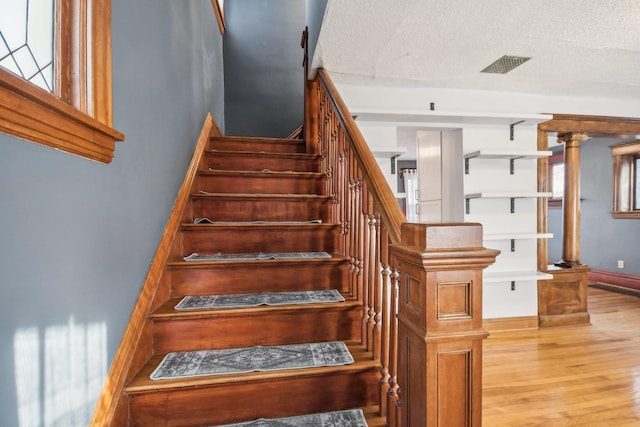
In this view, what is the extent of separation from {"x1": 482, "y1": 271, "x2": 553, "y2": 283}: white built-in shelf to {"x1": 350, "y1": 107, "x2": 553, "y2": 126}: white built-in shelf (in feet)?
4.78

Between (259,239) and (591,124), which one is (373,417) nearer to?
(259,239)

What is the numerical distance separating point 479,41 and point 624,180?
4.69 meters

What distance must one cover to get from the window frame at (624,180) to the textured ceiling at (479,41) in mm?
2660

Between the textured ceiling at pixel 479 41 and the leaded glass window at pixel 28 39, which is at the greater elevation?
the textured ceiling at pixel 479 41

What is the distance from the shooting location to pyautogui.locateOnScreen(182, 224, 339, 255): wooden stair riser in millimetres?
1883

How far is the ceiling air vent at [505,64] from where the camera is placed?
96.7 inches

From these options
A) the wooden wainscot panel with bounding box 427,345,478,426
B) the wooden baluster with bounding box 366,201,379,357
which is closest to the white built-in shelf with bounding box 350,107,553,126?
the wooden baluster with bounding box 366,201,379,357

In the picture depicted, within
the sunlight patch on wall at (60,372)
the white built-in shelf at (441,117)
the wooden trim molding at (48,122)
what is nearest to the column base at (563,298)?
the white built-in shelf at (441,117)

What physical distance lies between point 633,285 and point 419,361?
19.4 ft

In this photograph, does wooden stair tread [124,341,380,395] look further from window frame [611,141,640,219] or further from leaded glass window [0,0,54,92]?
window frame [611,141,640,219]

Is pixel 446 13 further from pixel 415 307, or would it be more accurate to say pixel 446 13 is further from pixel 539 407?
pixel 539 407

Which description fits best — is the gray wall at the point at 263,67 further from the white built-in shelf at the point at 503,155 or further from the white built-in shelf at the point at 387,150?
the white built-in shelf at the point at 503,155

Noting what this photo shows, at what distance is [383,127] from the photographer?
295 centimetres

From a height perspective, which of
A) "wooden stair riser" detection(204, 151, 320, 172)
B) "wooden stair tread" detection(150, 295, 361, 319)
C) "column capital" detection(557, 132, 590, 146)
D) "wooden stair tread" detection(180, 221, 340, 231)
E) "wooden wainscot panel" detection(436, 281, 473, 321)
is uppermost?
"column capital" detection(557, 132, 590, 146)
